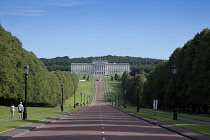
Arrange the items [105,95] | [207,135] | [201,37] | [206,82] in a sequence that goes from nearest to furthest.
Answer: [207,135], [206,82], [201,37], [105,95]

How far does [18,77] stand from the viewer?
279 feet

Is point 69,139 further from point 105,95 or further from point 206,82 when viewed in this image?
point 105,95

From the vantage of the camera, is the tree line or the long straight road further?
the tree line

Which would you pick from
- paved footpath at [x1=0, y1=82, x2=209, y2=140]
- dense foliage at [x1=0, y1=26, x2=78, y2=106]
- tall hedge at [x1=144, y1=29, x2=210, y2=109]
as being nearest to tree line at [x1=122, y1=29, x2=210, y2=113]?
tall hedge at [x1=144, y1=29, x2=210, y2=109]

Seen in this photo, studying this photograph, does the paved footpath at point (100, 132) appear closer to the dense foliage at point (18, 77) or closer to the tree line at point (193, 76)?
the tree line at point (193, 76)

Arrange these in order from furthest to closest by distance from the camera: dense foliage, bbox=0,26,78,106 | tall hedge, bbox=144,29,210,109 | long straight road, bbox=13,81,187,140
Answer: dense foliage, bbox=0,26,78,106 → tall hedge, bbox=144,29,210,109 → long straight road, bbox=13,81,187,140

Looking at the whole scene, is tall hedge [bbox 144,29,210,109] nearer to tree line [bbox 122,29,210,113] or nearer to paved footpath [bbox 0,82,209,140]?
tree line [bbox 122,29,210,113]

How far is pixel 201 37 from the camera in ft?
243

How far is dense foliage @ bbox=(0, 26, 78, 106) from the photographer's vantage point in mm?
74188

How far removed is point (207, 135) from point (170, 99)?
194 ft

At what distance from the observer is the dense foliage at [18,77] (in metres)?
74.2

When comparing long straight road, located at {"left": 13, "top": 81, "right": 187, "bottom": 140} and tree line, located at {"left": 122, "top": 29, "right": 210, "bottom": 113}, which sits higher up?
tree line, located at {"left": 122, "top": 29, "right": 210, "bottom": 113}

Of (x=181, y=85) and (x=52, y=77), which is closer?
(x=181, y=85)

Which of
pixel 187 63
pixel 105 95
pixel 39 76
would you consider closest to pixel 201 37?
pixel 187 63
